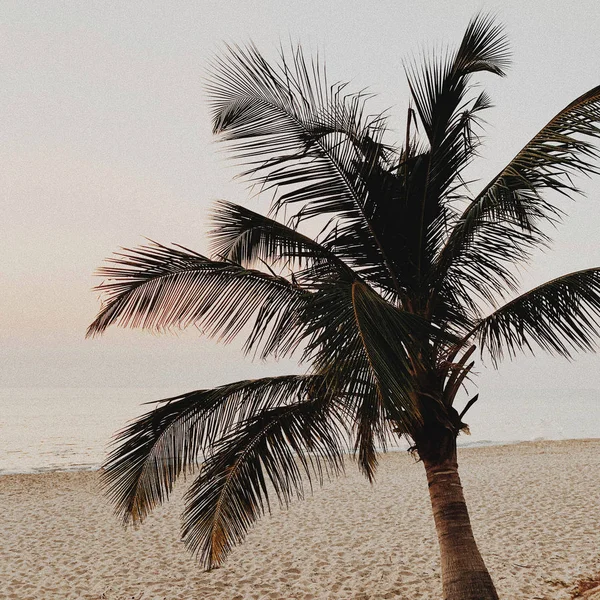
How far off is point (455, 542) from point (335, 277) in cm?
240

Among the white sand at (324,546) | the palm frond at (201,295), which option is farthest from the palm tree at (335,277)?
the white sand at (324,546)

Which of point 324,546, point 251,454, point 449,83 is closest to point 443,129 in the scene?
point 449,83

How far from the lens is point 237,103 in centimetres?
454

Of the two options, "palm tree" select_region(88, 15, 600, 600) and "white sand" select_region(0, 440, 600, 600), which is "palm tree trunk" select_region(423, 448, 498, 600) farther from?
"white sand" select_region(0, 440, 600, 600)

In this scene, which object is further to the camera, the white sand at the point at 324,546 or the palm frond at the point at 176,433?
the white sand at the point at 324,546

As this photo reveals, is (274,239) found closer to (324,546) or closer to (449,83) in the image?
(449,83)

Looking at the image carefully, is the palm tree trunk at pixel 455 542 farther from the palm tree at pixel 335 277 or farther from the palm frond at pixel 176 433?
the palm frond at pixel 176 433

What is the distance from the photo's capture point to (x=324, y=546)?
8.51 metres

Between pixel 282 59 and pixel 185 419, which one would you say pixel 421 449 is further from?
pixel 282 59

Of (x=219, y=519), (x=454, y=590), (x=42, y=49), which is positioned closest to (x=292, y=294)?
(x=219, y=519)

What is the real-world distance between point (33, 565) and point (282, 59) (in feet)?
26.0

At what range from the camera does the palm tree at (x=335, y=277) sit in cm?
423

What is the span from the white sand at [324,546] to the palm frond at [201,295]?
409 cm

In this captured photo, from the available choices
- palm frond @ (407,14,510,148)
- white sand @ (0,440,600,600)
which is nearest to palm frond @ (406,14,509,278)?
palm frond @ (407,14,510,148)
